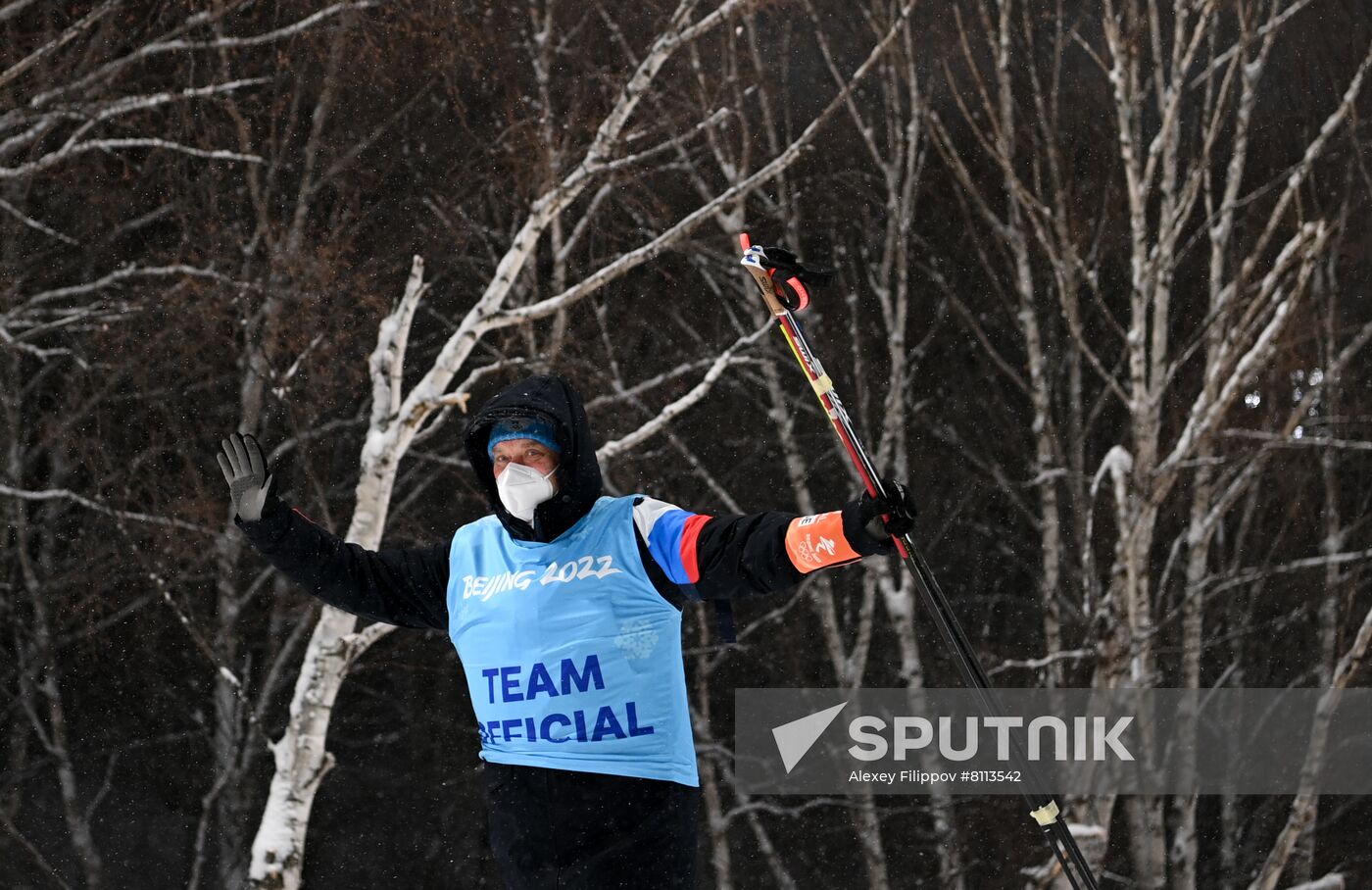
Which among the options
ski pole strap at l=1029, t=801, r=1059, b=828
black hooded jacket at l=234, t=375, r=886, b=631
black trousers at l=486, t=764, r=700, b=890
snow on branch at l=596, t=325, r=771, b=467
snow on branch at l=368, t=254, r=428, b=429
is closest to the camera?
black trousers at l=486, t=764, r=700, b=890

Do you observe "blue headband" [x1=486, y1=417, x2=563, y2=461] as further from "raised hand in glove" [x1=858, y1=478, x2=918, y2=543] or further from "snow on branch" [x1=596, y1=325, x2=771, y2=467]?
"snow on branch" [x1=596, y1=325, x2=771, y2=467]

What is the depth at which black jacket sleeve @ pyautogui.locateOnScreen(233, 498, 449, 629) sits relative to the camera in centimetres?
239

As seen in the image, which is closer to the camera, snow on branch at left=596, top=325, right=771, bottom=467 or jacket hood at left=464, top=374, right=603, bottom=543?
jacket hood at left=464, top=374, right=603, bottom=543

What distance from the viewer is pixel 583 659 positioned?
2268mm

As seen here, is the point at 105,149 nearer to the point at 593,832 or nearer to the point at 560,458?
the point at 560,458

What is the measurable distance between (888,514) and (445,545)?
0.93 meters

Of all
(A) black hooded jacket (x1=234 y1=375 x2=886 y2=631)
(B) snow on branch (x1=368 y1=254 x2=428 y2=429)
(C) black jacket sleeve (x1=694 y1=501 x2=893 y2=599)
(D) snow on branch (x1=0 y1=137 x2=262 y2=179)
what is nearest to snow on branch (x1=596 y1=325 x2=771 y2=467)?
(B) snow on branch (x1=368 y1=254 x2=428 y2=429)

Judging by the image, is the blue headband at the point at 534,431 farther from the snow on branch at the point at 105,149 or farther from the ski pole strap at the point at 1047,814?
the snow on branch at the point at 105,149

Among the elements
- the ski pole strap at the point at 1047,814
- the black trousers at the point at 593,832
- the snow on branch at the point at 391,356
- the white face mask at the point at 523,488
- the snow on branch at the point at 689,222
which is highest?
the snow on branch at the point at 689,222

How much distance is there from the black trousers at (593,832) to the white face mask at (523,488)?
463 millimetres

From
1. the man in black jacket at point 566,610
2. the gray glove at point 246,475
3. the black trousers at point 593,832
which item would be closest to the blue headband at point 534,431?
the man in black jacket at point 566,610

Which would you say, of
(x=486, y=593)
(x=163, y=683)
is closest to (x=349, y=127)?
(x=163, y=683)

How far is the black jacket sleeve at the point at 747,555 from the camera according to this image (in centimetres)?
212

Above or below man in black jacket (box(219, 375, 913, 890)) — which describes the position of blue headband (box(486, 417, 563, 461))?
above
